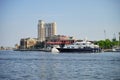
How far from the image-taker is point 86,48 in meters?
153

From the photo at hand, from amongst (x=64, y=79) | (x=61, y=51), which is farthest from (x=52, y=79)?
(x=61, y=51)

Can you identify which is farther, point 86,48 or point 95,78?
point 86,48

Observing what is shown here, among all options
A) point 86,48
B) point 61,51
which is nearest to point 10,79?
point 86,48

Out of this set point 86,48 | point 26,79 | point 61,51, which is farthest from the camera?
point 61,51

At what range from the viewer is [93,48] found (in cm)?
15612

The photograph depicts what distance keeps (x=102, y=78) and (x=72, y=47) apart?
122038 mm

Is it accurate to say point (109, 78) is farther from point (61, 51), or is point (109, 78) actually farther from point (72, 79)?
point (61, 51)

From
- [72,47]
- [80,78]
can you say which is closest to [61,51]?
[72,47]

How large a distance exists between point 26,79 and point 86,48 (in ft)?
396

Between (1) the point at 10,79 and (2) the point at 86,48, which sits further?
(2) the point at 86,48

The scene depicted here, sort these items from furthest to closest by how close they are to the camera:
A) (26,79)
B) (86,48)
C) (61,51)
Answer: (61,51), (86,48), (26,79)

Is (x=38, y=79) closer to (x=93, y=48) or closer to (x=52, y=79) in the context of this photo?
(x=52, y=79)

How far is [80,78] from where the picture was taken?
34.7 meters

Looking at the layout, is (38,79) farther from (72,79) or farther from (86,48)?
(86,48)
